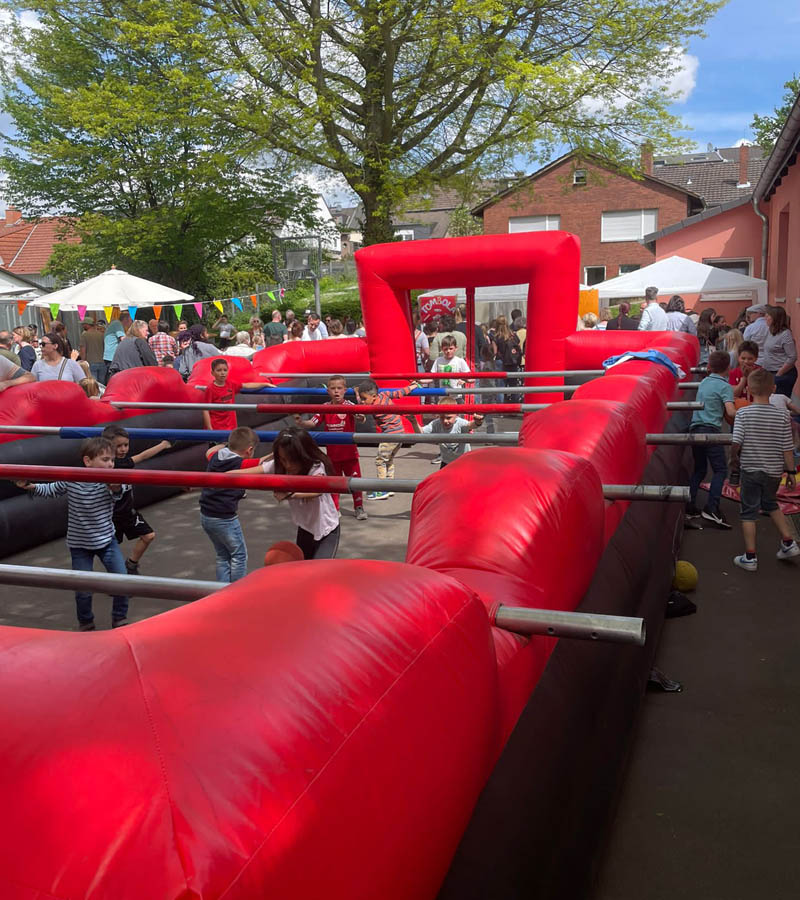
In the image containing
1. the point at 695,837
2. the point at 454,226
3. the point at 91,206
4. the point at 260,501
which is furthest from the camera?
the point at 454,226

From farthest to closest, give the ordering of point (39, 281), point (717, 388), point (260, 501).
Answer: point (39, 281) → point (260, 501) → point (717, 388)

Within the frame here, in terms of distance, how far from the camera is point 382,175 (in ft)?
62.9

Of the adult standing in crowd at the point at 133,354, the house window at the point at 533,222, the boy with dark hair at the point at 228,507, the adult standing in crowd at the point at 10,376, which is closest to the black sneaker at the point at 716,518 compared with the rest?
the boy with dark hair at the point at 228,507

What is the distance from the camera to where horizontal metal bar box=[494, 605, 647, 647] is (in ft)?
6.95

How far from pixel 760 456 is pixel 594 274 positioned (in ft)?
114

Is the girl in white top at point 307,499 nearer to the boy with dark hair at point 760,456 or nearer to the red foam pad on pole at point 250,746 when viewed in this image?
the red foam pad on pole at point 250,746

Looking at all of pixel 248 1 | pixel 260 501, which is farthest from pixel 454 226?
pixel 260 501

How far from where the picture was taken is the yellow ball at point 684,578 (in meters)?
5.72

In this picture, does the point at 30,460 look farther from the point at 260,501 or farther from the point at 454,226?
the point at 454,226

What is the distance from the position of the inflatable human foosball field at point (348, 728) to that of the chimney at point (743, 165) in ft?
132

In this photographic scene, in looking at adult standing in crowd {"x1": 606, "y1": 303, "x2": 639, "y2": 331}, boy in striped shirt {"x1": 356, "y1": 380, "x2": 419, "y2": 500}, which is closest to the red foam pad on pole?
boy in striped shirt {"x1": 356, "y1": 380, "x2": 419, "y2": 500}

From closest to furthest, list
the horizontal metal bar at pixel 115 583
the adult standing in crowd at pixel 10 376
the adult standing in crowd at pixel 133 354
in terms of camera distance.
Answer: the horizontal metal bar at pixel 115 583 → the adult standing in crowd at pixel 10 376 → the adult standing in crowd at pixel 133 354

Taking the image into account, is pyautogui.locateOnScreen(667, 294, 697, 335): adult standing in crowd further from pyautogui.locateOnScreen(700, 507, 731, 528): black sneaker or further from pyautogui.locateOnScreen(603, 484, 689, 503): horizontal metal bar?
pyautogui.locateOnScreen(603, 484, 689, 503): horizontal metal bar

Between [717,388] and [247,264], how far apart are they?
28.1 metres
